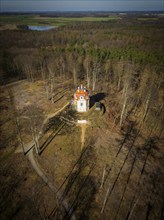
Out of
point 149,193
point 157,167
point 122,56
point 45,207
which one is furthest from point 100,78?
point 45,207

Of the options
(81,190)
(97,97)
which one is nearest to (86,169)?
(81,190)

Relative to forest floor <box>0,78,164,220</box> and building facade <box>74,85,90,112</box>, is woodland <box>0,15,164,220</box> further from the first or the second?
building facade <box>74,85,90,112</box>

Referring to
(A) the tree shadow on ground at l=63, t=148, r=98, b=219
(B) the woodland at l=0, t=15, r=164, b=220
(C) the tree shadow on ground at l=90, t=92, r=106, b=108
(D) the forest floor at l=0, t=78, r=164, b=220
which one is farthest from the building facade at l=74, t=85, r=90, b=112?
(A) the tree shadow on ground at l=63, t=148, r=98, b=219

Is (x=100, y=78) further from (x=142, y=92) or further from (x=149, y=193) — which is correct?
(x=149, y=193)

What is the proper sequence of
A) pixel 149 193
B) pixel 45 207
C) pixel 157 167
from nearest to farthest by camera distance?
1. pixel 45 207
2. pixel 149 193
3. pixel 157 167

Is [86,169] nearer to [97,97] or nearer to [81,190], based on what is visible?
[81,190]
